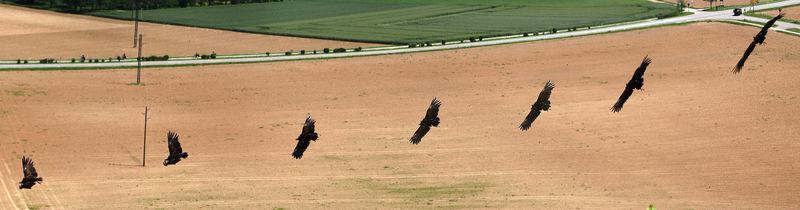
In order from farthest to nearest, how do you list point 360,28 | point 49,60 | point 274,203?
point 360,28, point 49,60, point 274,203

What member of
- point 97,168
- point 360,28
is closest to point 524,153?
point 97,168

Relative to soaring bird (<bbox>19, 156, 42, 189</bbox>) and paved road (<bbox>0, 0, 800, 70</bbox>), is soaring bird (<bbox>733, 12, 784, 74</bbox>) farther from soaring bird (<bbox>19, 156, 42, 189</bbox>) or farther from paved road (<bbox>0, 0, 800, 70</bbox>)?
paved road (<bbox>0, 0, 800, 70</bbox>)

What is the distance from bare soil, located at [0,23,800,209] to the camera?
80.2m

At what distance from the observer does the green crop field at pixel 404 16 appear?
15112cm

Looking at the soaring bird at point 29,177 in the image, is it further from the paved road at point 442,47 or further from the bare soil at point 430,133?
the paved road at point 442,47

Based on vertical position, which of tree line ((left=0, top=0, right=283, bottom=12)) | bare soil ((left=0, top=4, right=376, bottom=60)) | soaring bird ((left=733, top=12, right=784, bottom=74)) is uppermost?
soaring bird ((left=733, top=12, right=784, bottom=74))

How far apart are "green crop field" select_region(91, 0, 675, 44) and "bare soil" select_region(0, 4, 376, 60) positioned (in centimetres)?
386

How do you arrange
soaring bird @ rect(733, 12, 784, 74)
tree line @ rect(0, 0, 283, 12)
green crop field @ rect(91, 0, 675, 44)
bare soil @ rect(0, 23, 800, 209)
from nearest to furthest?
soaring bird @ rect(733, 12, 784, 74) < bare soil @ rect(0, 23, 800, 209) < green crop field @ rect(91, 0, 675, 44) < tree line @ rect(0, 0, 283, 12)

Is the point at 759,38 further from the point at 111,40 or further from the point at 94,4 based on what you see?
the point at 94,4

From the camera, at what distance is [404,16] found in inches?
6585

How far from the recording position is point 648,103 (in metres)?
104

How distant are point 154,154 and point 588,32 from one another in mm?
60961

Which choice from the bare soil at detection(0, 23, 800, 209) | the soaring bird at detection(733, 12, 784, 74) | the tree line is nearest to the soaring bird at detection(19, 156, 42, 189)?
the bare soil at detection(0, 23, 800, 209)

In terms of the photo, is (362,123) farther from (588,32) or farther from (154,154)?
(588,32)
